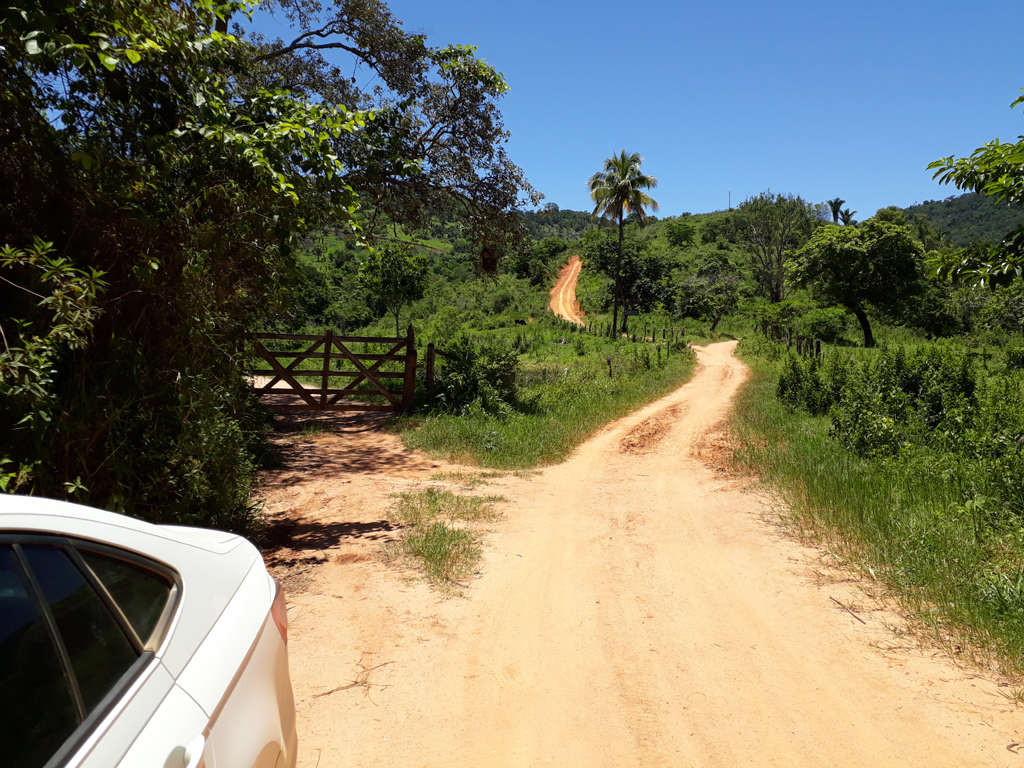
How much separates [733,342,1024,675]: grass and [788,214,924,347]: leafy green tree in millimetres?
26270

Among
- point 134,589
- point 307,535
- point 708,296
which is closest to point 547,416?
point 307,535

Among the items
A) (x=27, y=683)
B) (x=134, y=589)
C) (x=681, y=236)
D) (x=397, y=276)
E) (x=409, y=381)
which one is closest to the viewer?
(x=27, y=683)

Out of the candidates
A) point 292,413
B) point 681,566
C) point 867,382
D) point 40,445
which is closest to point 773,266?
point 867,382

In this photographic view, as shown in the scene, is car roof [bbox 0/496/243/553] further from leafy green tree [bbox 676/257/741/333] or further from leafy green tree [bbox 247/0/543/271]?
leafy green tree [bbox 676/257/741/333]

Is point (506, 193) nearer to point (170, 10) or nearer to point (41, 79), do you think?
point (170, 10)

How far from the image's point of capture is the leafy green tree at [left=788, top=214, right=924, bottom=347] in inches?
1246

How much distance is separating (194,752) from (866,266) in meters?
36.4

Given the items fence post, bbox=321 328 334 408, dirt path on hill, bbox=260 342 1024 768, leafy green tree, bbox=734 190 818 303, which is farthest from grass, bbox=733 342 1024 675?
leafy green tree, bbox=734 190 818 303

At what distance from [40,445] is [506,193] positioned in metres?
11.2

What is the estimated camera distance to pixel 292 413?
14180 millimetres

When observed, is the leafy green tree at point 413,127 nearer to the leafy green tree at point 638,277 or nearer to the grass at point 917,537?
the grass at point 917,537

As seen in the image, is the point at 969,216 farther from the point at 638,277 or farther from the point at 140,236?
the point at 140,236

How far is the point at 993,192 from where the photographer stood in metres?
5.65

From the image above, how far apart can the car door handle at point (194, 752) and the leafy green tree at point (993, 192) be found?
662 centimetres
